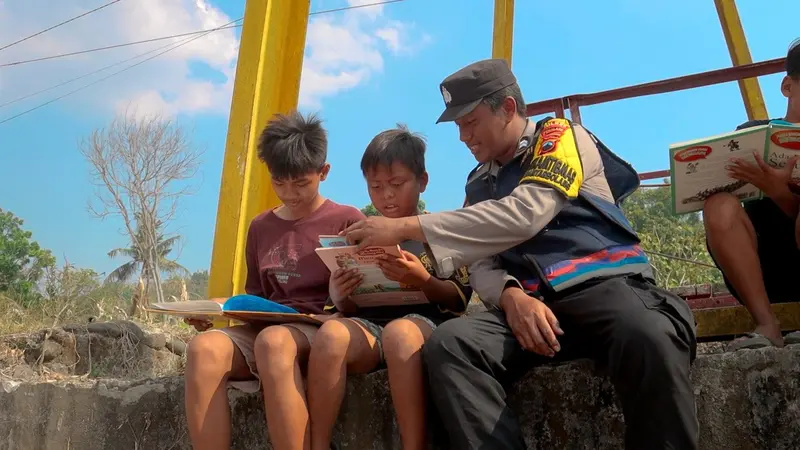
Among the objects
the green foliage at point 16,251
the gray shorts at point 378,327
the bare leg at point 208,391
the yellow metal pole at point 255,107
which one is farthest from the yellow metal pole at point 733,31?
the green foliage at point 16,251

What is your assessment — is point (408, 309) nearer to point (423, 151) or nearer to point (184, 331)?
point (423, 151)

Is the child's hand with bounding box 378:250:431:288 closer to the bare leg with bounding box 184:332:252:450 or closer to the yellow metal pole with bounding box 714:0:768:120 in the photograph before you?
the bare leg with bounding box 184:332:252:450

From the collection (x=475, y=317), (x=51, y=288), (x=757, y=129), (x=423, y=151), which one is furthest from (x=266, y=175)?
(x=51, y=288)

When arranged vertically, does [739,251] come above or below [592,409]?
above

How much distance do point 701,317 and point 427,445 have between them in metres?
1.18

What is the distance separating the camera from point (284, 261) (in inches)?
111

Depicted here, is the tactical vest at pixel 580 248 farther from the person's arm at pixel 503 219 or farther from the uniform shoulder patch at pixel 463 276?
the uniform shoulder patch at pixel 463 276

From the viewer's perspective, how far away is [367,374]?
8.02ft

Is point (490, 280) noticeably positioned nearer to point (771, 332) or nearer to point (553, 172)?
point (553, 172)

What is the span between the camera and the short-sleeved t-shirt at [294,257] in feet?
9.16

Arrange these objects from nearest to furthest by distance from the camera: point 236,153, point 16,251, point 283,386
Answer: point 283,386 → point 236,153 → point 16,251

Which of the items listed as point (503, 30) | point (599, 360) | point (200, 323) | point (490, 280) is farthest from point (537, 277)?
point (503, 30)

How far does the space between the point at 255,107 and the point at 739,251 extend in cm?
260

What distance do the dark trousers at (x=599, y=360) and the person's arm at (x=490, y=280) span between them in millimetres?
111
